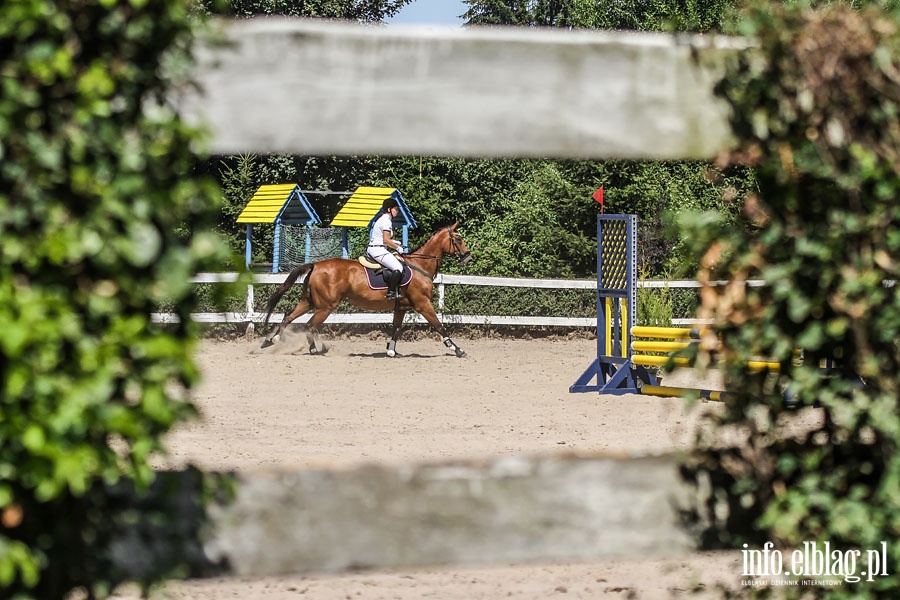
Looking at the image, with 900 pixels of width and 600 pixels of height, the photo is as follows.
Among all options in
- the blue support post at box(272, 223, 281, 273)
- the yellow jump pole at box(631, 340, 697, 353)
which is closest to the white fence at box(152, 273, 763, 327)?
the blue support post at box(272, 223, 281, 273)

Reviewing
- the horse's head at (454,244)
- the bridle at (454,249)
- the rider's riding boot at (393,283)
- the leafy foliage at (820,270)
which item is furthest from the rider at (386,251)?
the leafy foliage at (820,270)

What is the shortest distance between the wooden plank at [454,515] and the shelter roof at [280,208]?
60.8 feet

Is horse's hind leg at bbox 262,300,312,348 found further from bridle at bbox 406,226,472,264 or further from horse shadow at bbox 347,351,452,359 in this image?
bridle at bbox 406,226,472,264

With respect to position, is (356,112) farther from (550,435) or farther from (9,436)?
(550,435)

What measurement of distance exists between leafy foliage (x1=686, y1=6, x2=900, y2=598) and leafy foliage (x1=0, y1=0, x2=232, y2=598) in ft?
3.19

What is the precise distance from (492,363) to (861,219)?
1386 cm

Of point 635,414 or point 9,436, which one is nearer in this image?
point 9,436

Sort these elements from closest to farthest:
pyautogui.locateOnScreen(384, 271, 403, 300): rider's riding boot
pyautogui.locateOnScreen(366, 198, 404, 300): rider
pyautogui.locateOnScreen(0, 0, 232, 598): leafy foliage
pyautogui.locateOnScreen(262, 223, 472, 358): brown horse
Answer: pyautogui.locateOnScreen(0, 0, 232, 598): leafy foliage, pyautogui.locateOnScreen(366, 198, 404, 300): rider, pyautogui.locateOnScreen(384, 271, 403, 300): rider's riding boot, pyautogui.locateOnScreen(262, 223, 472, 358): brown horse

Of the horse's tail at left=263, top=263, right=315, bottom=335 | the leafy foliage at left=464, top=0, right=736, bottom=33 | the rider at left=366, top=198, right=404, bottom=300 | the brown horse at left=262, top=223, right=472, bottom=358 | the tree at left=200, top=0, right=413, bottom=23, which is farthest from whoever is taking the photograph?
the tree at left=200, top=0, right=413, bottom=23

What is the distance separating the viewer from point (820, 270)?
188 cm

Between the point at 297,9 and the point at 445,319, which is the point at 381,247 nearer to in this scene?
the point at 445,319

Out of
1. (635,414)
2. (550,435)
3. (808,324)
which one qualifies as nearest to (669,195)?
(635,414)

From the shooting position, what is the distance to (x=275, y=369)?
14.2 m

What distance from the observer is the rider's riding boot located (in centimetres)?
1614
